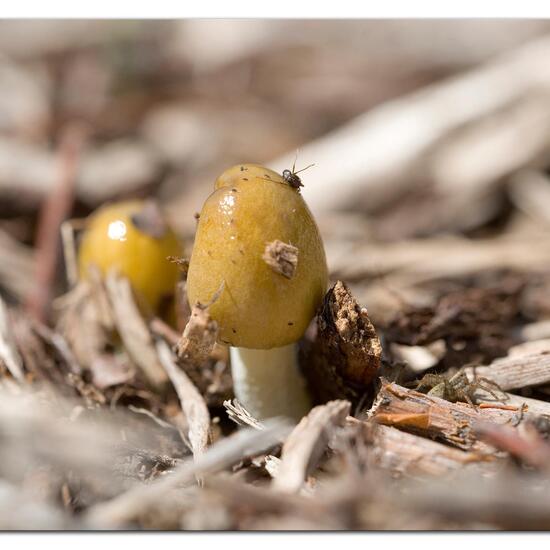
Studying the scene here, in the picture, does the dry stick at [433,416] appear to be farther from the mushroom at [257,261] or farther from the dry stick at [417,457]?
the mushroom at [257,261]

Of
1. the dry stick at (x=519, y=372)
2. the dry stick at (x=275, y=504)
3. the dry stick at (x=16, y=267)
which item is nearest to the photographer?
the dry stick at (x=275, y=504)

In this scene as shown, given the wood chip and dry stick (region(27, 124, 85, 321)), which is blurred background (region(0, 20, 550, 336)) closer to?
dry stick (region(27, 124, 85, 321))

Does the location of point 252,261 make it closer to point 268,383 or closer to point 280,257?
point 280,257

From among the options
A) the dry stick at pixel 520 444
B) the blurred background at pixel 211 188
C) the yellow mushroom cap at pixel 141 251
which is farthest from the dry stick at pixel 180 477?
the yellow mushroom cap at pixel 141 251

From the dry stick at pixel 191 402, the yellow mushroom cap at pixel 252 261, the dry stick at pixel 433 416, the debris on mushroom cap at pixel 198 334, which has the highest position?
the yellow mushroom cap at pixel 252 261

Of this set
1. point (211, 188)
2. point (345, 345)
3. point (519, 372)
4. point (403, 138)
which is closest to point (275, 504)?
point (345, 345)

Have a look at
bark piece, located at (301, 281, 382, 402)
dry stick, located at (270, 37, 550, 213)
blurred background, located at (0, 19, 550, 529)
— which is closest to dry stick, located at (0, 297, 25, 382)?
blurred background, located at (0, 19, 550, 529)
